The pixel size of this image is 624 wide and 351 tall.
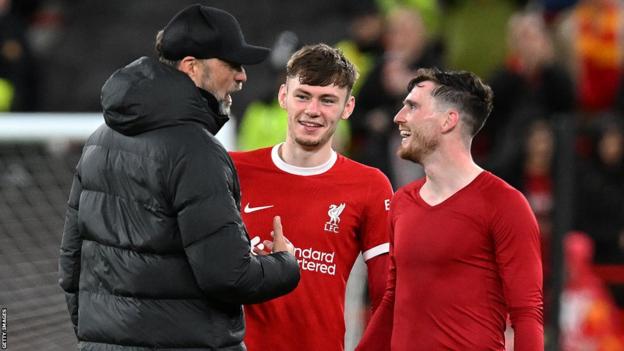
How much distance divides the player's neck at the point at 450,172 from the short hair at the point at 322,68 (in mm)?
609

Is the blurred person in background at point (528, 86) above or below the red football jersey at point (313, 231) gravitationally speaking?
below

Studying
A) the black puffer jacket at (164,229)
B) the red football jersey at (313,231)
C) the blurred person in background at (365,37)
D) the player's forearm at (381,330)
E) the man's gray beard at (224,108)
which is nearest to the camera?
the black puffer jacket at (164,229)

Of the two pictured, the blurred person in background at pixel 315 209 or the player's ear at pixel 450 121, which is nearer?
the player's ear at pixel 450 121

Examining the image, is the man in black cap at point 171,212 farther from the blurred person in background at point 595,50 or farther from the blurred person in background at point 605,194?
the blurred person in background at point 595,50

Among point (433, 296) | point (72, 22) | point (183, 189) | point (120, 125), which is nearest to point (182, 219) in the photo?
point (183, 189)

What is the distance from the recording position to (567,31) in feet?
29.9

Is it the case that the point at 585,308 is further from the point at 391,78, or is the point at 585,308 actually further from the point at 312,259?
the point at 312,259

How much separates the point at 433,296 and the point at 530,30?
4.72 m

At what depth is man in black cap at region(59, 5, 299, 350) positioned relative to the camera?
4047 millimetres

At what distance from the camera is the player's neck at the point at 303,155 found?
4.98m

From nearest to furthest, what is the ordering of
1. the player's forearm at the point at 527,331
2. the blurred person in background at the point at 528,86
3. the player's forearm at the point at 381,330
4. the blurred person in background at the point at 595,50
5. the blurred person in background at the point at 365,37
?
the player's forearm at the point at 527,331, the player's forearm at the point at 381,330, the blurred person in background at the point at 528,86, the blurred person in background at the point at 595,50, the blurred person in background at the point at 365,37

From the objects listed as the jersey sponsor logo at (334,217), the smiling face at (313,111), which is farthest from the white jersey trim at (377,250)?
the smiling face at (313,111)

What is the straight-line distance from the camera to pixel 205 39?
4.21 metres

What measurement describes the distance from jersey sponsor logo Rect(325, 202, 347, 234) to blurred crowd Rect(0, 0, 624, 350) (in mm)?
3604
